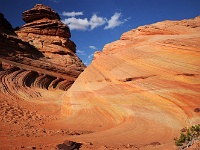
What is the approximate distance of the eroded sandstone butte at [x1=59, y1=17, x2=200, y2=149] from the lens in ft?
28.1

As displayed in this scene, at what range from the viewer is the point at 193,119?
329 inches

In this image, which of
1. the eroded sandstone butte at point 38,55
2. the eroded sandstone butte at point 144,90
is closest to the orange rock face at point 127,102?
the eroded sandstone butte at point 144,90

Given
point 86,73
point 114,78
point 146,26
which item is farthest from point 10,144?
point 146,26

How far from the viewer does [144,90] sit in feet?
32.7

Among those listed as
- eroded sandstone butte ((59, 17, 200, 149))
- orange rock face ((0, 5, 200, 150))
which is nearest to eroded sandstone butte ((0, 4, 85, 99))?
orange rock face ((0, 5, 200, 150))

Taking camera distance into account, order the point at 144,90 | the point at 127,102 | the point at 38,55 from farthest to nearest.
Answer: the point at 38,55
the point at 127,102
the point at 144,90

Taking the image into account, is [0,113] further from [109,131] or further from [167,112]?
[167,112]

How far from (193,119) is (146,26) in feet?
21.4

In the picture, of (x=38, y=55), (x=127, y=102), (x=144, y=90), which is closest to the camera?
(x=144, y=90)

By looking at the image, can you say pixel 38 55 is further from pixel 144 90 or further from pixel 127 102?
pixel 144 90

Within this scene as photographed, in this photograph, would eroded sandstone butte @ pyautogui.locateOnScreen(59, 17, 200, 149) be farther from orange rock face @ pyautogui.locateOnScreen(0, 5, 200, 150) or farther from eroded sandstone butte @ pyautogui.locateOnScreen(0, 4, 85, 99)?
eroded sandstone butte @ pyautogui.locateOnScreen(0, 4, 85, 99)

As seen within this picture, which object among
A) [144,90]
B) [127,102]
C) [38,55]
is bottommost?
[127,102]

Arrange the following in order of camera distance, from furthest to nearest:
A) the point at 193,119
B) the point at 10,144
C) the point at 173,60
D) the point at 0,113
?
the point at 0,113, the point at 173,60, the point at 193,119, the point at 10,144

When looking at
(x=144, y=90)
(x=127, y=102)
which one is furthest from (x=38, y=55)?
(x=144, y=90)
